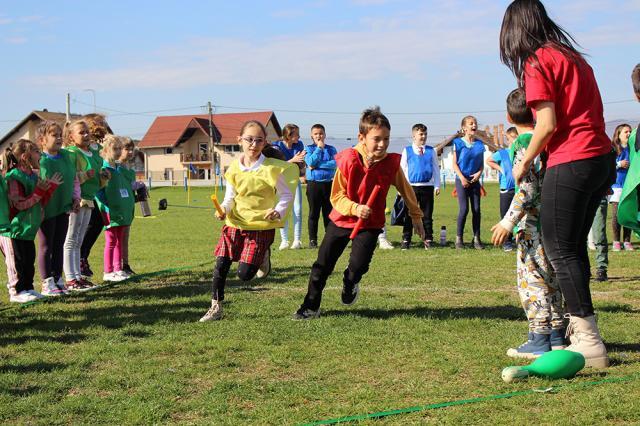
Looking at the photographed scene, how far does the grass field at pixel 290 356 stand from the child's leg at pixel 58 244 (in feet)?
1.47

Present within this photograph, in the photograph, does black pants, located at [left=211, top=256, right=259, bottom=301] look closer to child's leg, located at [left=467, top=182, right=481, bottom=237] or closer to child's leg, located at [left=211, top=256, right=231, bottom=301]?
child's leg, located at [left=211, top=256, right=231, bottom=301]

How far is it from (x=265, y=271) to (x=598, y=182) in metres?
3.93

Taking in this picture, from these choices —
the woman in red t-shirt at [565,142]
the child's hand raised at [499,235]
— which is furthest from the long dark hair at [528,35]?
the child's hand raised at [499,235]

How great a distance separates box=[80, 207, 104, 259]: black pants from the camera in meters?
9.79

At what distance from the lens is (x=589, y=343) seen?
4863mm

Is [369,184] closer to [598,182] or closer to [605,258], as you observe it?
[598,182]

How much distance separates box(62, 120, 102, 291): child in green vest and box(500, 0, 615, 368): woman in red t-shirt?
5666mm

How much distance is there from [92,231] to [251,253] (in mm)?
3716

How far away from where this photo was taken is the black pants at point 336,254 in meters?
6.68

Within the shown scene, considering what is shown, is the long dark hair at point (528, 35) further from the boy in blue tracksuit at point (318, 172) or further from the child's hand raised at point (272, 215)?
the boy in blue tracksuit at point (318, 172)

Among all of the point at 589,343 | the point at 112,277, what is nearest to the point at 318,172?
the point at 112,277

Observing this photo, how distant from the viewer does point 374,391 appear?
4512 mm

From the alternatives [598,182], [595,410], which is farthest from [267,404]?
[598,182]

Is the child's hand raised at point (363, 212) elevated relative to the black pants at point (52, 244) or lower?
elevated
